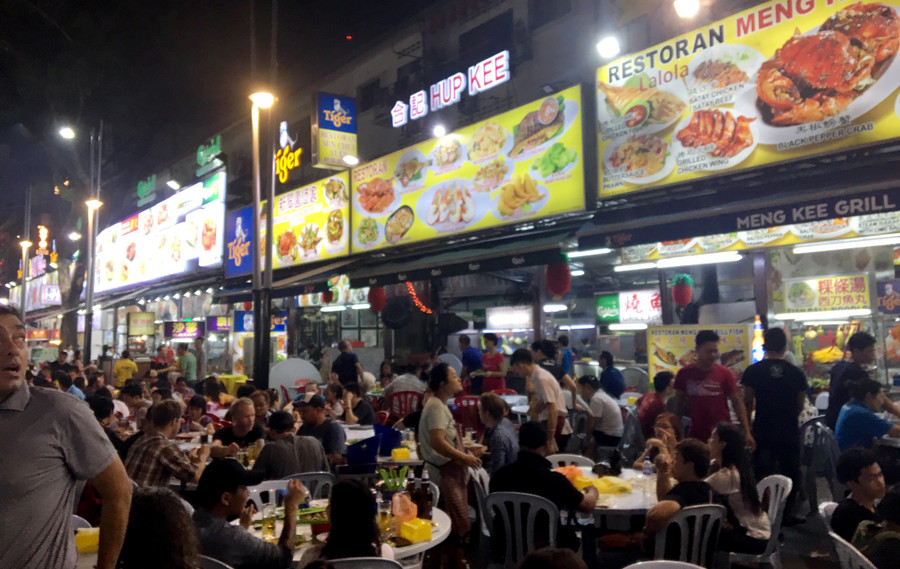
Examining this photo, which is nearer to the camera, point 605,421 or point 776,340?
point 776,340

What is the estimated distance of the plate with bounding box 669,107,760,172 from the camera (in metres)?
7.96

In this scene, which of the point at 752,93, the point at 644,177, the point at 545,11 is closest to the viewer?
the point at 752,93

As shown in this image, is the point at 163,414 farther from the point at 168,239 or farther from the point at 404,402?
the point at 168,239

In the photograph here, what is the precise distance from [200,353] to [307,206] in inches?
255

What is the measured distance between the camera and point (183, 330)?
23125mm

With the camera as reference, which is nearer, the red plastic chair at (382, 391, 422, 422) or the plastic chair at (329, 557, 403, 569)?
the plastic chair at (329, 557, 403, 569)

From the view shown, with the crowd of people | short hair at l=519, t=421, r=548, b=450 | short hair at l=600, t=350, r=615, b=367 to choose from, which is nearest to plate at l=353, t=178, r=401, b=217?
the crowd of people

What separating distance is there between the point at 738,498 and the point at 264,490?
12.5 feet

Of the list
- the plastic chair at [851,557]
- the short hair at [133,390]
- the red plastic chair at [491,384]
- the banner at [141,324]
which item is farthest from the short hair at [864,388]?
the banner at [141,324]

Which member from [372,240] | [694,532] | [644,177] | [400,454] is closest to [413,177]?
[372,240]

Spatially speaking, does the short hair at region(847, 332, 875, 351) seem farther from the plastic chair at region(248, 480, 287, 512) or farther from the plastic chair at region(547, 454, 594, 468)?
the plastic chair at region(248, 480, 287, 512)

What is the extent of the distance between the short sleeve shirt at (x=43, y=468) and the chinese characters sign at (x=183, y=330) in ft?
71.8

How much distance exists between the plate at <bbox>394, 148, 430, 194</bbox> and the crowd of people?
4923mm

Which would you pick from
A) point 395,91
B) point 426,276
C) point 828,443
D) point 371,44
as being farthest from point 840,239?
point 371,44
